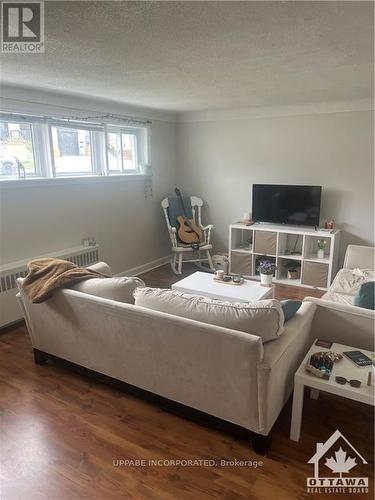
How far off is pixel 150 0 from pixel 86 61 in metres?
1.04

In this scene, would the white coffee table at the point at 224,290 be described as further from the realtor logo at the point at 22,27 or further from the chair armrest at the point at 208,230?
the realtor logo at the point at 22,27

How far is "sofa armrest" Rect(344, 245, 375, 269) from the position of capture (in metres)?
3.68

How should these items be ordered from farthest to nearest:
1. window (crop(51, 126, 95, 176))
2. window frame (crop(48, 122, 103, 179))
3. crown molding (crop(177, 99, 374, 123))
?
crown molding (crop(177, 99, 374, 123)) < window (crop(51, 126, 95, 176)) < window frame (crop(48, 122, 103, 179))

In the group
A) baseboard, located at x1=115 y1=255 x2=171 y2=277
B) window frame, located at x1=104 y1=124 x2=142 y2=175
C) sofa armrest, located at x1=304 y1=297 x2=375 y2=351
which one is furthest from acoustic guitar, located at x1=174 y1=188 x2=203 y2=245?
sofa armrest, located at x1=304 y1=297 x2=375 y2=351

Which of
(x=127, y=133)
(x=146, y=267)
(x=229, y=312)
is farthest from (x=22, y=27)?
(x=146, y=267)

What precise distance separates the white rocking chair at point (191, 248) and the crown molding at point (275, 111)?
1164mm

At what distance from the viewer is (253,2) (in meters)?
1.43

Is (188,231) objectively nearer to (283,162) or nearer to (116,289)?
(283,162)

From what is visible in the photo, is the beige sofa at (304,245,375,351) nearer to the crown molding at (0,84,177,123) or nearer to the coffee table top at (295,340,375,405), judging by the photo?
the coffee table top at (295,340,375,405)

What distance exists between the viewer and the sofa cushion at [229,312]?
5.90 feet

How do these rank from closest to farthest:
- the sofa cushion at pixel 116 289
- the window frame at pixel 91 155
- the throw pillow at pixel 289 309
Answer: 1. the throw pillow at pixel 289 309
2. the sofa cushion at pixel 116 289
3. the window frame at pixel 91 155

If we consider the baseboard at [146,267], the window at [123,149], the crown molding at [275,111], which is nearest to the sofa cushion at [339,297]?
the crown molding at [275,111]

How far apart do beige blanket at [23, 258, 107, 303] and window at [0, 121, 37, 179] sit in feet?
4.24

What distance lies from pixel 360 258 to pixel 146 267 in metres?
2.78
